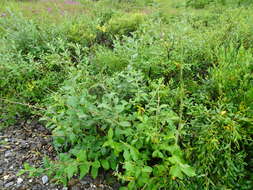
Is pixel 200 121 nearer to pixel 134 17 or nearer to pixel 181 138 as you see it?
pixel 181 138

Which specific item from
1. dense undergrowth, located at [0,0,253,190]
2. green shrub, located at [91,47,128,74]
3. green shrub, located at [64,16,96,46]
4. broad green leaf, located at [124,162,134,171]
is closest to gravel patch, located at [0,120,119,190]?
dense undergrowth, located at [0,0,253,190]

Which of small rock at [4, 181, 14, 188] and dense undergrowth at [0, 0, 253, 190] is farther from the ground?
dense undergrowth at [0, 0, 253, 190]

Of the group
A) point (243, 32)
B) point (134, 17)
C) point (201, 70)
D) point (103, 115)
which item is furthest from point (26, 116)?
point (134, 17)

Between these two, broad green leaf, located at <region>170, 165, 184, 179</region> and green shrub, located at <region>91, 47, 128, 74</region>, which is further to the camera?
green shrub, located at <region>91, 47, 128, 74</region>

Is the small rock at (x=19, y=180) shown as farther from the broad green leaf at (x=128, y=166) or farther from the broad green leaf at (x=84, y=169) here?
the broad green leaf at (x=128, y=166)

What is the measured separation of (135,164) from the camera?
5.08 feet

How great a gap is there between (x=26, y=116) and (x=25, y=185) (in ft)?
3.52

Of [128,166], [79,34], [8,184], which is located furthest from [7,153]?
[79,34]

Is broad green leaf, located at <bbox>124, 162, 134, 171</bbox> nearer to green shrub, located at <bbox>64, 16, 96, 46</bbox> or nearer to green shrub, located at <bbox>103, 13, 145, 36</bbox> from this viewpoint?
green shrub, located at <bbox>64, 16, 96, 46</bbox>

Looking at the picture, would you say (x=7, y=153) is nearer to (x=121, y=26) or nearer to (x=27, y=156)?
(x=27, y=156)

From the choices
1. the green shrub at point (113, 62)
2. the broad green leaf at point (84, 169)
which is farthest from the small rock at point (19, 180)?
the green shrub at point (113, 62)

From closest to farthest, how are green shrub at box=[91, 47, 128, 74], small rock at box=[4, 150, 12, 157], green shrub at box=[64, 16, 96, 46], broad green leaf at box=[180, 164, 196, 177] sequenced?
broad green leaf at box=[180, 164, 196, 177] < small rock at box=[4, 150, 12, 157] < green shrub at box=[91, 47, 128, 74] < green shrub at box=[64, 16, 96, 46]

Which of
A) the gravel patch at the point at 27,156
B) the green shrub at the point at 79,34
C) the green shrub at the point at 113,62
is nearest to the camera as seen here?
the gravel patch at the point at 27,156

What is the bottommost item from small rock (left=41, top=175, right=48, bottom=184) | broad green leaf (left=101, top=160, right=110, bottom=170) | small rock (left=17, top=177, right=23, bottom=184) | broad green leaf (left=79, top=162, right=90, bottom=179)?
small rock (left=41, top=175, right=48, bottom=184)
